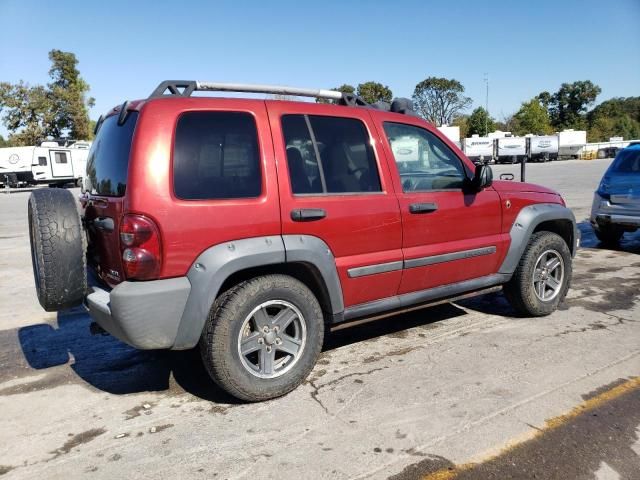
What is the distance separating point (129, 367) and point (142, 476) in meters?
1.57

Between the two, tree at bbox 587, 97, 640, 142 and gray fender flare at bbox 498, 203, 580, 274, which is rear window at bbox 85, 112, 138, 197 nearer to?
gray fender flare at bbox 498, 203, 580, 274

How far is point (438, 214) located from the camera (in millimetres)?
3959

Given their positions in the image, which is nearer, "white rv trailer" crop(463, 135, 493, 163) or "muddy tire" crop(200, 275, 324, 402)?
"muddy tire" crop(200, 275, 324, 402)

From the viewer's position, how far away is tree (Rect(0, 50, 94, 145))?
45.9 meters

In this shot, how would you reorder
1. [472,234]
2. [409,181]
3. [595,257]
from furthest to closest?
Answer: [595,257]
[472,234]
[409,181]

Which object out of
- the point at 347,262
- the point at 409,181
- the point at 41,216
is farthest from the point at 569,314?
the point at 41,216

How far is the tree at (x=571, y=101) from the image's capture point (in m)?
101

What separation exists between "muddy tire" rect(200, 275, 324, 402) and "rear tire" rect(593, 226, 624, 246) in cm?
681

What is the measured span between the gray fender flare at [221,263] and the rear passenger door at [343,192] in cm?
12

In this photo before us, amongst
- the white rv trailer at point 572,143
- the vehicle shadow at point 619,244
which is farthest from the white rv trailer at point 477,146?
the vehicle shadow at point 619,244

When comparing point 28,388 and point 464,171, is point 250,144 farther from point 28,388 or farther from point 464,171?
point 28,388

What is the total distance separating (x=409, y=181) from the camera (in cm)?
390

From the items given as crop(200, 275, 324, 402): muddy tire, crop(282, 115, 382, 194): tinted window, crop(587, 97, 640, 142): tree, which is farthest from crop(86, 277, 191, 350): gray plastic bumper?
crop(587, 97, 640, 142): tree

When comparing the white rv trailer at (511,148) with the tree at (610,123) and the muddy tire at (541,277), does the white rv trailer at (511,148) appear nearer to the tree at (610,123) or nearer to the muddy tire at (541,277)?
the tree at (610,123)
